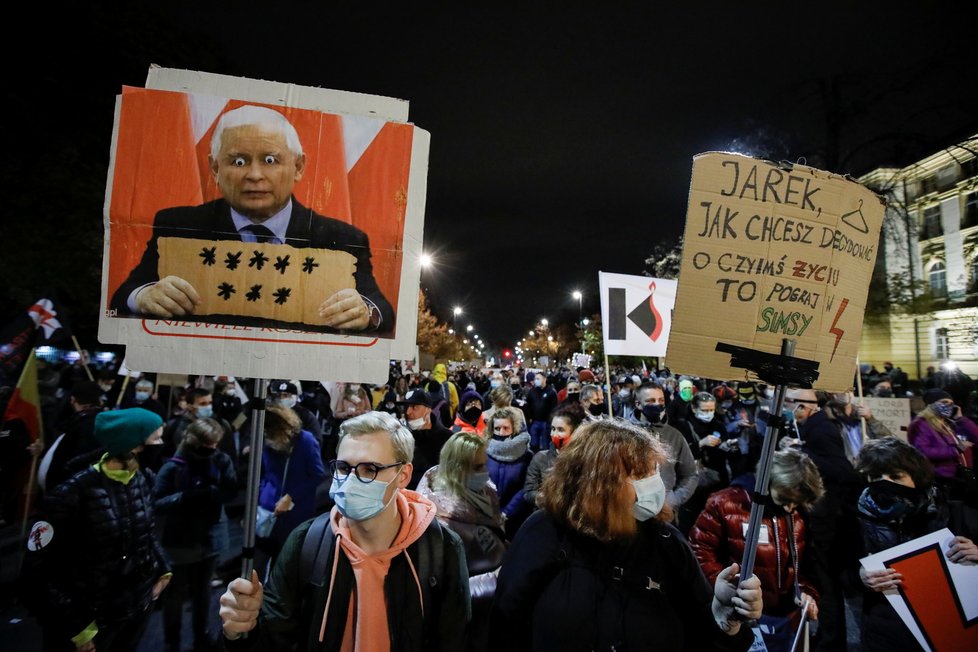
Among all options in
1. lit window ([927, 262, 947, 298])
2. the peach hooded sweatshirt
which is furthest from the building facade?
the peach hooded sweatshirt

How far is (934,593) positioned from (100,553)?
510cm

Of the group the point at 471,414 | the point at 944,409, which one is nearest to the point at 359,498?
the point at 471,414

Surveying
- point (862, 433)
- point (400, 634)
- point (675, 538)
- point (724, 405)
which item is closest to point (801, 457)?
point (675, 538)

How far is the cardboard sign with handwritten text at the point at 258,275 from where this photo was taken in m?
2.07

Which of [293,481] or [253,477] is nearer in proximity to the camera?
[253,477]

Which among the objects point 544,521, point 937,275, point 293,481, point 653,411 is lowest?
point 293,481

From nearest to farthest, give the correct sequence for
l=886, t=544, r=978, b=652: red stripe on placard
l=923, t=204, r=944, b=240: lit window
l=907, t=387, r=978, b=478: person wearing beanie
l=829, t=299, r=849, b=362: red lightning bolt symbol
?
l=829, t=299, r=849, b=362: red lightning bolt symbol → l=886, t=544, r=978, b=652: red stripe on placard → l=907, t=387, r=978, b=478: person wearing beanie → l=923, t=204, r=944, b=240: lit window

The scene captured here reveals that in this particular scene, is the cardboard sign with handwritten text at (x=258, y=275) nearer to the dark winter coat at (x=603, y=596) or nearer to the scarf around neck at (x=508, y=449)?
the dark winter coat at (x=603, y=596)

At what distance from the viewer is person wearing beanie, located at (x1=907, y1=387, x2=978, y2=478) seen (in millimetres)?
5906

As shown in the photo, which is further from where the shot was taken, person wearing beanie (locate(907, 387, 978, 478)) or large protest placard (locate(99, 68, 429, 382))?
person wearing beanie (locate(907, 387, 978, 478))

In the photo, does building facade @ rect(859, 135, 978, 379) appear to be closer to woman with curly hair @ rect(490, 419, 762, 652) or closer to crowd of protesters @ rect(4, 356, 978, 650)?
crowd of protesters @ rect(4, 356, 978, 650)

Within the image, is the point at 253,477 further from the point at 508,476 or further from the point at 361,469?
the point at 508,476

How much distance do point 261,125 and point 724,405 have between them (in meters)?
9.63

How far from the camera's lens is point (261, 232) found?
6.93 ft
